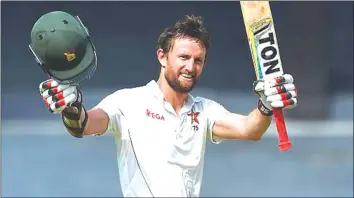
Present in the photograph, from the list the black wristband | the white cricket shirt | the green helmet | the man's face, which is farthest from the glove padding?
the green helmet

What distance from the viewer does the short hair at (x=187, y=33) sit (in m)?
4.27

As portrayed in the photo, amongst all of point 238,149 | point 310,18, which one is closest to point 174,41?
point 238,149

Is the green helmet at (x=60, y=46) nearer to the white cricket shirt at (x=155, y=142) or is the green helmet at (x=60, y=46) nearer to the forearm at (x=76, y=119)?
the forearm at (x=76, y=119)

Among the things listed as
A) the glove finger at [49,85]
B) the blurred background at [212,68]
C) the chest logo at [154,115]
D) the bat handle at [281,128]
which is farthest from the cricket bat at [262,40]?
the blurred background at [212,68]

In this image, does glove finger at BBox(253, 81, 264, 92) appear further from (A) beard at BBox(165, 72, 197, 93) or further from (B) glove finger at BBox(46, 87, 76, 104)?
(B) glove finger at BBox(46, 87, 76, 104)

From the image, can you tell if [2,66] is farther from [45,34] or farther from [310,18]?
[45,34]

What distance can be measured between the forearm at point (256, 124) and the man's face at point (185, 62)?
12.7 inches

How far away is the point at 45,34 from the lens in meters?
3.94

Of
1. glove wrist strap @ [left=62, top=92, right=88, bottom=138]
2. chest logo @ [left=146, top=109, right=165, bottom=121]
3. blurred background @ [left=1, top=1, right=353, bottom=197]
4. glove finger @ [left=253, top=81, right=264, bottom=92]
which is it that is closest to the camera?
glove wrist strap @ [left=62, top=92, right=88, bottom=138]

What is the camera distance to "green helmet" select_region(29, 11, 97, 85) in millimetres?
3939

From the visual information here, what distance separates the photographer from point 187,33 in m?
4.27

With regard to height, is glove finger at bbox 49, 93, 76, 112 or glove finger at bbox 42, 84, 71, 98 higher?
glove finger at bbox 42, 84, 71, 98

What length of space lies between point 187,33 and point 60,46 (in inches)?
24.4

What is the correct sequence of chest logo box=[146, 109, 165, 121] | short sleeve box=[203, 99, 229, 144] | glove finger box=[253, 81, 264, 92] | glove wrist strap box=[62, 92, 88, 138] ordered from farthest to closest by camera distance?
short sleeve box=[203, 99, 229, 144] < chest logo box=[146, 109, 165, 121] < glove finger box=[253, 81, 264, 92] < glove wrist strap box=[62, 92, 88, 138]
